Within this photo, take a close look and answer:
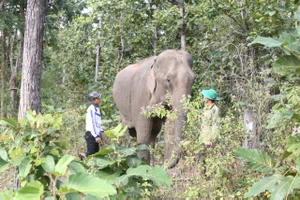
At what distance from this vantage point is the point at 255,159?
263 cm

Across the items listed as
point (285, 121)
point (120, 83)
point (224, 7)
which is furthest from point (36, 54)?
point (285, 121)

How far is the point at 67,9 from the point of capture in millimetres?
14398

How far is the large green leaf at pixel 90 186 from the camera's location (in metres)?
2.14

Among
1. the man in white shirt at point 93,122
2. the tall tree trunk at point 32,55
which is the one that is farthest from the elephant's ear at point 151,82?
the tall tree trunk at point 32,55

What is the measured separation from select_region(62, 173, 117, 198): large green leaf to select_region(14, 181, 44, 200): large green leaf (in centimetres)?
15

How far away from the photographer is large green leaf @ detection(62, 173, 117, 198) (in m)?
2.14

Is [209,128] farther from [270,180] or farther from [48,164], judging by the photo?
[48,164]

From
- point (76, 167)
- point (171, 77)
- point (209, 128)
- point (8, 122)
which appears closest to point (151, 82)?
point (171, 77)

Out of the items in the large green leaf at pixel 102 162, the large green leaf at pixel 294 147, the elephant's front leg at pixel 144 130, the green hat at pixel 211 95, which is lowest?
the elephant's front leg at pixel 144 130

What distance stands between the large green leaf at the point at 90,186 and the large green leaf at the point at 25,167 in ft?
1.82

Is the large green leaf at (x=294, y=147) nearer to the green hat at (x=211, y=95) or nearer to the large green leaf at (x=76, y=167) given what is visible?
the large green leaf at (x=76, y=167)

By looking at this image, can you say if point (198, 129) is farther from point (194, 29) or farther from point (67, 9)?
point (67, 9)

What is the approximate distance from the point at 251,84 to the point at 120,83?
4008 millimetres

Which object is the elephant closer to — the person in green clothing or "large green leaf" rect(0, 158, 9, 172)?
the person in green clothing
